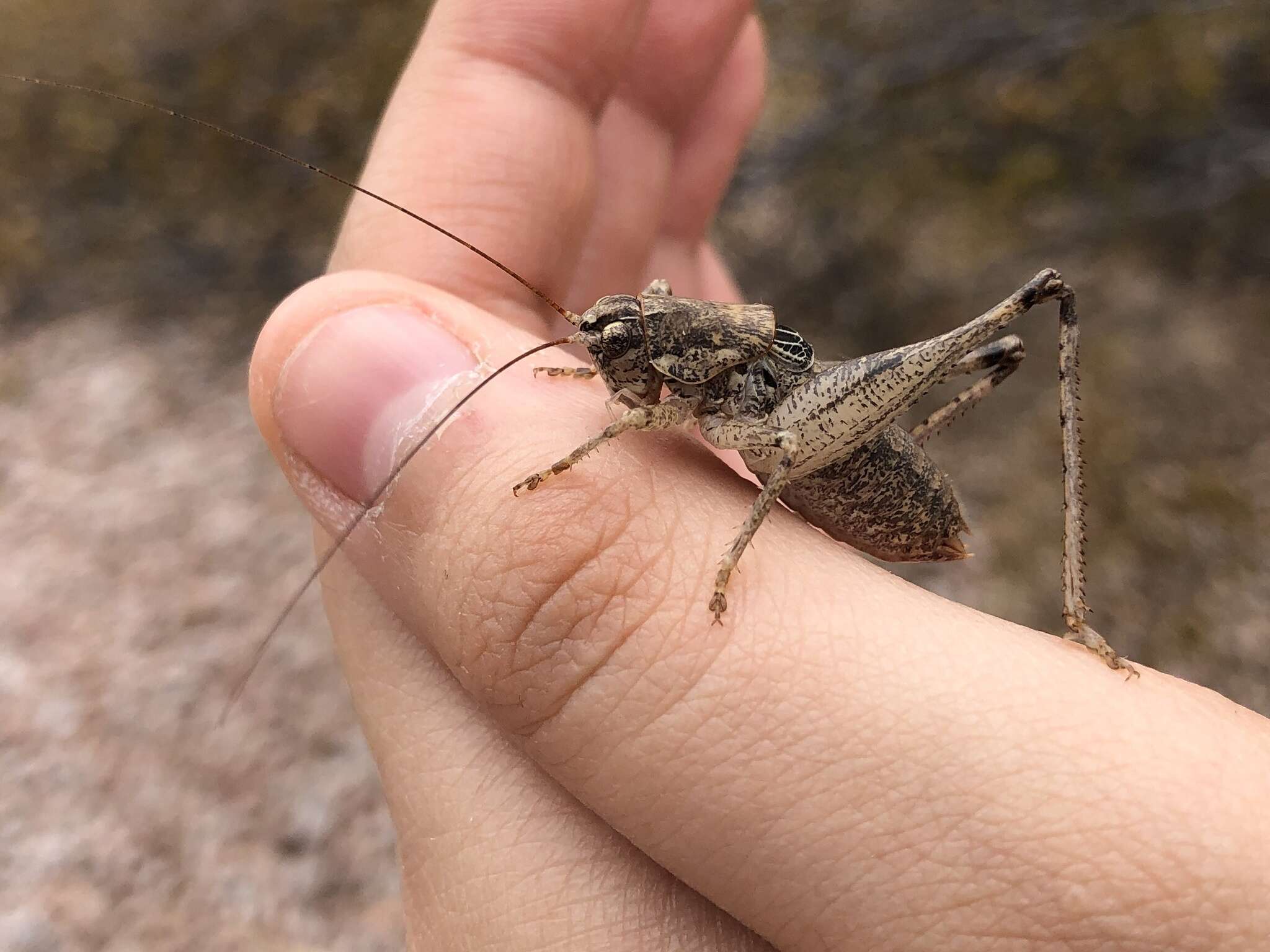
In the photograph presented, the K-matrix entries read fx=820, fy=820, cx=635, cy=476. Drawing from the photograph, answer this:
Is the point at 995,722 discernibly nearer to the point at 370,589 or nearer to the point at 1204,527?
the point at 370,589

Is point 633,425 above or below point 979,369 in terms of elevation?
below

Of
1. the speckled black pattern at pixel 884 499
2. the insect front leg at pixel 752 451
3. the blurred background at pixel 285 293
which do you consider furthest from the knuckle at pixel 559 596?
the blurred background at pixel 285 293

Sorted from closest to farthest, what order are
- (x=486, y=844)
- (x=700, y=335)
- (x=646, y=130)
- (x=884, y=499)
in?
(x=486, y=844), (x=700, y=335), (x=884, y=499), (x=646, y=130)

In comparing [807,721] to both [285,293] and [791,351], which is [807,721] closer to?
[791,351]

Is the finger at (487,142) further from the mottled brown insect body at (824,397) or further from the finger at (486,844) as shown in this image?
the finger at (486,844)

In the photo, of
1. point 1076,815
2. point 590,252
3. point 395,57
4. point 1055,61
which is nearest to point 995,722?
point 1076,815

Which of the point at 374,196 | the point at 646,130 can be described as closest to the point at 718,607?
the point at 374,196
